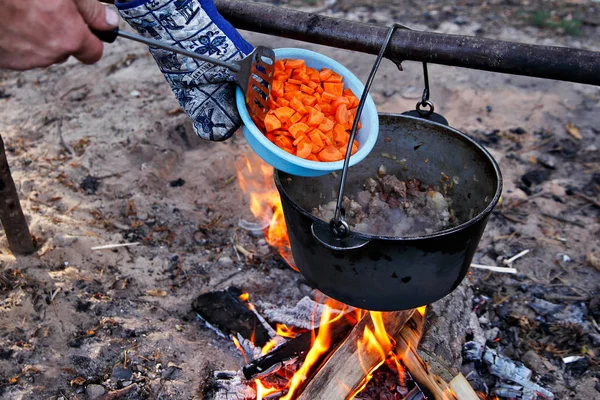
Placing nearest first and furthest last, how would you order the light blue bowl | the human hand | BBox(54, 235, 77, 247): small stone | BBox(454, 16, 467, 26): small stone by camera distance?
the human hand, the light blue bowl, BBox(54, 235, 77, 247): small stone, BBox(454, 16, 467, 26): small stone

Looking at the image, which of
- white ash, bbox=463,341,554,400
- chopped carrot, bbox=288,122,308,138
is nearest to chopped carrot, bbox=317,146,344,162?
chopped carrot, bbox=288,122,308,138

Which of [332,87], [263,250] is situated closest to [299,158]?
[332,87]

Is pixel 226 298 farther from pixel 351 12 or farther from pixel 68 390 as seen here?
pixel 351 12

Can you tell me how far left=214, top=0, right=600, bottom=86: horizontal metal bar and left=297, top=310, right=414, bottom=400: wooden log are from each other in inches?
47.1

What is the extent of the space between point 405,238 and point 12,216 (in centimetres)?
229

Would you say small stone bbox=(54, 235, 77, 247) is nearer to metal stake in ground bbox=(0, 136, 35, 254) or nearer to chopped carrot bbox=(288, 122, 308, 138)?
metal stake in ground bbox=(0, 136, 35, 254)

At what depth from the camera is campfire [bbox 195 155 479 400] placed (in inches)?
92.1

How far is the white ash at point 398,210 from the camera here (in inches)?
99.7

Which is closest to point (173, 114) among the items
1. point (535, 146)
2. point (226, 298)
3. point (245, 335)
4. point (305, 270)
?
point (226, 298)

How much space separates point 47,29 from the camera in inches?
62.7

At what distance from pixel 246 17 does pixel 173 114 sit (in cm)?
208

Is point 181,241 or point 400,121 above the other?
point 400,121

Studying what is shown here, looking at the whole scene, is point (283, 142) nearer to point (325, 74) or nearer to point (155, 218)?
point (325, 74)

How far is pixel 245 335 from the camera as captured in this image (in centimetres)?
281
